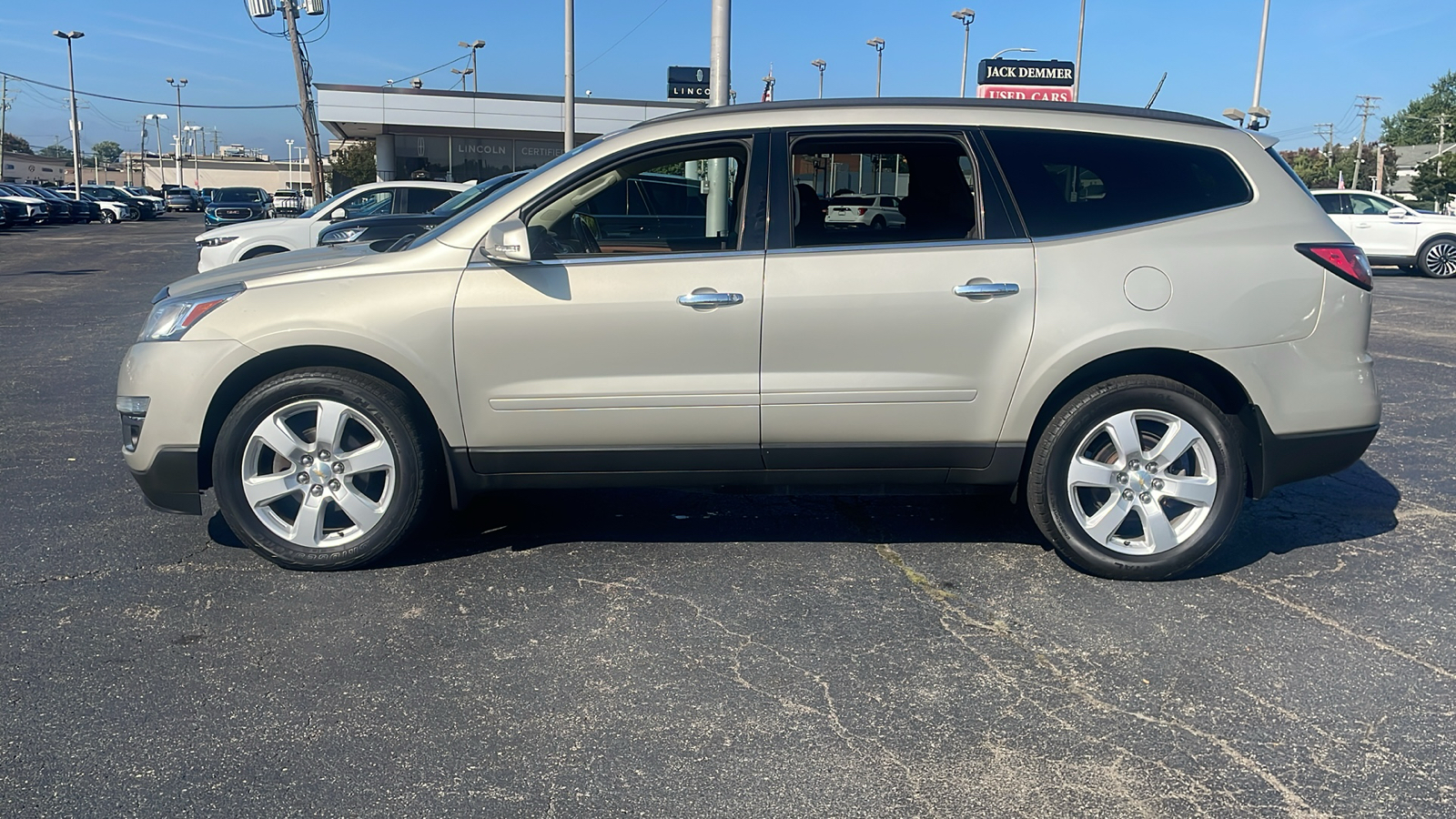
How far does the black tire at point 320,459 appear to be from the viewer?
14.3 ft

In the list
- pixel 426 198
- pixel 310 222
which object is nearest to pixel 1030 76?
pixel 426 198

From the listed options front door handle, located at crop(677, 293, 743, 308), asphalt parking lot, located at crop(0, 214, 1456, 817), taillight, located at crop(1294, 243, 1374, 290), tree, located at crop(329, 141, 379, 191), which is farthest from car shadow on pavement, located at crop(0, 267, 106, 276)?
tree, located at crop(329, 141, 379, 191)

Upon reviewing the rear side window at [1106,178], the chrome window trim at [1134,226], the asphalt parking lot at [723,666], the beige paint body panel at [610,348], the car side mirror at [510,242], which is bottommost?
the asphalt parking lot at [723,666]

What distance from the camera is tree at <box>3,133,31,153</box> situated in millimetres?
112512

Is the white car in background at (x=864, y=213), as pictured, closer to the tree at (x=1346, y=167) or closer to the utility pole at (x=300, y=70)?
the utility pole at (x=300, y=70)

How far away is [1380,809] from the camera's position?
111 inches

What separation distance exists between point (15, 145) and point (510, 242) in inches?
5506

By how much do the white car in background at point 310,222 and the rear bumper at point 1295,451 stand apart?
11.8m

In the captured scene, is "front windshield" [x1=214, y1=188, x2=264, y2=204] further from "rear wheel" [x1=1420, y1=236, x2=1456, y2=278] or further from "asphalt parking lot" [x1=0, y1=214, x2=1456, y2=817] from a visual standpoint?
"asphalt parking lot" [x1=0, y1=214, x2=1456, y2=817]

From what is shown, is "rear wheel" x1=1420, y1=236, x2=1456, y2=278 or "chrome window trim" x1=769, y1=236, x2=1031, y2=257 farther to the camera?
"rear wheel" x1=1420, y1=236, x2=1456, y2=278

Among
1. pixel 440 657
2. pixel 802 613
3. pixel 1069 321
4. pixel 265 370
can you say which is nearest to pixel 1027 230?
pixel 1069 321

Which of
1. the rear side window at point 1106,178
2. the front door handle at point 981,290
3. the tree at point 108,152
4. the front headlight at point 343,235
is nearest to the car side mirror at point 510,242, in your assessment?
the front door handle at point 981,290

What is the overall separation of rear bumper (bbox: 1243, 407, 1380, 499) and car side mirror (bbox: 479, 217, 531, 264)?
2919 mm

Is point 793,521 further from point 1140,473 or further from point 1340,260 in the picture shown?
point 1340,260
